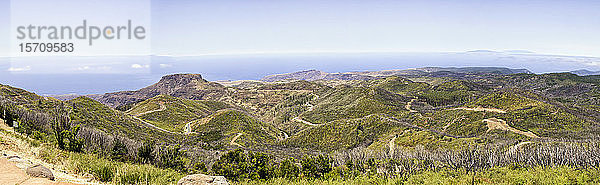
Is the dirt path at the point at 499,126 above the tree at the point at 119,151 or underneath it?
underneath

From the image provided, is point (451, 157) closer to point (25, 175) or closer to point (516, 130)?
point (25, 175)

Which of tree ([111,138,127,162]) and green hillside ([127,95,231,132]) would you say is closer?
tree ([111,138,127,162])

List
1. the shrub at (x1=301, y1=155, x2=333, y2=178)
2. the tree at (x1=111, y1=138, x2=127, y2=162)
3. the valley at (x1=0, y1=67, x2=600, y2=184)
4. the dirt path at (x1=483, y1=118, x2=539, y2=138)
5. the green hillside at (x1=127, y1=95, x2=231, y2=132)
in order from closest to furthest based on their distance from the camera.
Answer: the tree at (x1=111, y1=138, x2=127, y2=162), the shrub at (x1=301, y1=155, x2=333, y2=178), the valley at (x1=0, y1=67, x2=600, y2=184), the dirt path at (x1=483, y1=118, x2=539, y2=138), the green hillside at (x1=127, y1=95, x2=231, y2=132)

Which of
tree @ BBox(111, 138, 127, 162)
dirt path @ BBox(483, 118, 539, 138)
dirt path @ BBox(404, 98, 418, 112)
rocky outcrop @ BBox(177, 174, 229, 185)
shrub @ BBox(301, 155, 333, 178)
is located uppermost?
rocky outcrop @ BBox(177, 174, 229, 185)

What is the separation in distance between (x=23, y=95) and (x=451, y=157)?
65729 mm

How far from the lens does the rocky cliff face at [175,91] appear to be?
145750 mm

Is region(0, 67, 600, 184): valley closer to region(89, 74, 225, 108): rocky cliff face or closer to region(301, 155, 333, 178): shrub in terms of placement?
region(301, 155, 333, 178): shrub

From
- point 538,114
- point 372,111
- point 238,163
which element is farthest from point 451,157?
point 372,111

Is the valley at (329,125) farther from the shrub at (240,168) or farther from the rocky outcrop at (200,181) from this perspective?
the rocky outcrop at (200,181)

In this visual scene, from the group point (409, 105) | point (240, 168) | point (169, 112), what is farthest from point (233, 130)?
point (409, 105)

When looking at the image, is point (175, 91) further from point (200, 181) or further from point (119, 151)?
point (200, 181)

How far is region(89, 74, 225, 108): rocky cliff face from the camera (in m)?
146

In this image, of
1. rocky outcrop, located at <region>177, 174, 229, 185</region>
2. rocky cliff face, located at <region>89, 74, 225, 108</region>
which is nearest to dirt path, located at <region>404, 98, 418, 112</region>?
rocky outcrop, located at <region>177, 174, 229, 185</region>

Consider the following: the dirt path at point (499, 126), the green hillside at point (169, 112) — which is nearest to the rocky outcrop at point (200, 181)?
the dirt path at point (499, 126)
